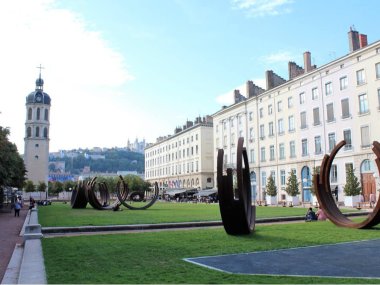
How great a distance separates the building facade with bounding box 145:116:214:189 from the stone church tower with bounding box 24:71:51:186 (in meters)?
30.3

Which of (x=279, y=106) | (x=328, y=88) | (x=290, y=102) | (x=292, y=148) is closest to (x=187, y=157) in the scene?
(x=279, y=106)

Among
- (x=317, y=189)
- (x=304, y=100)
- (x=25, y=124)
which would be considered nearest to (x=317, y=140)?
(x=304, y=100)

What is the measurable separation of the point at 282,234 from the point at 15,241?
1066 cm

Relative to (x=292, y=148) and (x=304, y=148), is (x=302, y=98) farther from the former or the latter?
(x=292, y=148)

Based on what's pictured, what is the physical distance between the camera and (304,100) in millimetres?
54000

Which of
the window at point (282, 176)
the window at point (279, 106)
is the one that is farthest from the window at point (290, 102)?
the window at point (282, 176)

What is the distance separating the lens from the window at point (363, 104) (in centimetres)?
4422

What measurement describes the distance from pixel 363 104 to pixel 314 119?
27.0 feet

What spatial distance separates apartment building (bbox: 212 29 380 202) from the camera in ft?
144

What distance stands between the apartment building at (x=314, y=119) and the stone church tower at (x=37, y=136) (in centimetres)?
5839

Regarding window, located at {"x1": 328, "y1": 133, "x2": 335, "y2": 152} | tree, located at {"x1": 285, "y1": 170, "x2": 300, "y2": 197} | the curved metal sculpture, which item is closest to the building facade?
the curved metal sculpture

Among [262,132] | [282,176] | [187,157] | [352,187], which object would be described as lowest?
[352,187]

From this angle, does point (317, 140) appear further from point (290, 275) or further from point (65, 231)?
point (290, 275)

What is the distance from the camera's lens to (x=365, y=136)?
44.3 metres
